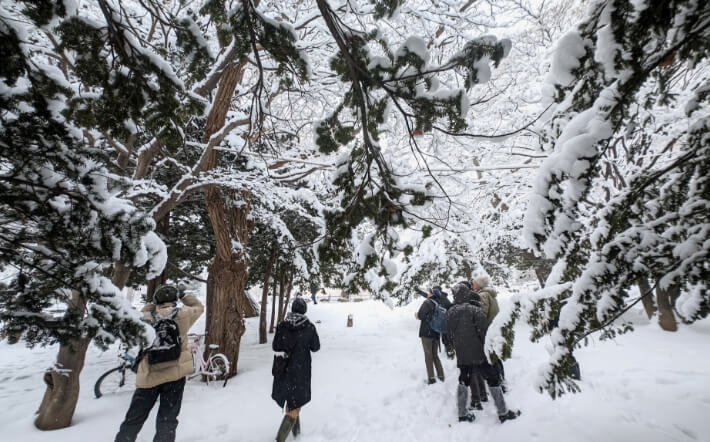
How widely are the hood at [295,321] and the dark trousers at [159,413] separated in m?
1.31

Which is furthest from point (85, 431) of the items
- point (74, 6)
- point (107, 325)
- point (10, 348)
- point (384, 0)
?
point (10, 348)

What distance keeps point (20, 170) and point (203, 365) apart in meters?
5.24

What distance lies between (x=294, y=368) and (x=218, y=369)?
3021 millimetres

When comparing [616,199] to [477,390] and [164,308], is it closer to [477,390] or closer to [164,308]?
[477,390]

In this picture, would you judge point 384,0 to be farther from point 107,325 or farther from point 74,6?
point 107,325

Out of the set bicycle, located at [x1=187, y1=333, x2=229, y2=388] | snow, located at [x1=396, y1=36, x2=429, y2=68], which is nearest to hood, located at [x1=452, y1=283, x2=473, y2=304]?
snow, located at [x1=396, y1=36, x2=429, y2=68]

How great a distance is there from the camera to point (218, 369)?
5.70 meters

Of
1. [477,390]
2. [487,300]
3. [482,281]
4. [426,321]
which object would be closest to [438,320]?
[426,321]

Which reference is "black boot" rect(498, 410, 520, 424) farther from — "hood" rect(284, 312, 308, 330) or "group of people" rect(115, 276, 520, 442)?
"hood" rect(284, 312, 308, 330)

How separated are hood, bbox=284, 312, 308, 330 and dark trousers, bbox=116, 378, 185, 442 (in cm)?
131

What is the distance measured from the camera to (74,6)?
171 centimetres

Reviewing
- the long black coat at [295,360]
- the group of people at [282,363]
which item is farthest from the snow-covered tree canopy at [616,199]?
the long black coat at [295,360]

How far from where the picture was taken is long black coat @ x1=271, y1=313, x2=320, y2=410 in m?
3.55

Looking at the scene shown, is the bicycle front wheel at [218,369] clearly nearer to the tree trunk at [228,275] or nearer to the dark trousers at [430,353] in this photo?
the tree trunk at [228,275]
